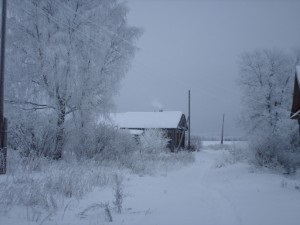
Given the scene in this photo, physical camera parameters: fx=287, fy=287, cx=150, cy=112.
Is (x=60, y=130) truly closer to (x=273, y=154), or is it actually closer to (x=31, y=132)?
(x=31, y=132)

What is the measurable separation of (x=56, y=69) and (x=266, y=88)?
740 inches

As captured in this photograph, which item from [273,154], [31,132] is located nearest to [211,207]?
[31,132]

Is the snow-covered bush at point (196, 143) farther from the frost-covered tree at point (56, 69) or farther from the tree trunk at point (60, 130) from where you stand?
the tree trunk at point (60, 130)

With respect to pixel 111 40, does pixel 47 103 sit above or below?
below

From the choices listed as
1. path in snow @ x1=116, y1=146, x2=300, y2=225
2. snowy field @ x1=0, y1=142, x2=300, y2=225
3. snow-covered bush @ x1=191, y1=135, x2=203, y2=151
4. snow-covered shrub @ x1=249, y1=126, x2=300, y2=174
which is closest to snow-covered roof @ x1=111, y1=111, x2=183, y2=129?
snow-covered bush @ x1=191, y1=135, x2=203, y2=151

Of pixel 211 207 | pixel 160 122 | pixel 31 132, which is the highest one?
pixel 31 132

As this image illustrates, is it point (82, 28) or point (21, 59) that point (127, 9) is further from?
point (21, 59)

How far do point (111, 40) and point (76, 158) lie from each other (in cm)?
623

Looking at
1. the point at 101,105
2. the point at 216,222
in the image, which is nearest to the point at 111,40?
the point at 101,105

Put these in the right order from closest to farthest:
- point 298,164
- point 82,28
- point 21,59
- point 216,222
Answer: point 216,222
point 21,59
point 82,28
point 298,164

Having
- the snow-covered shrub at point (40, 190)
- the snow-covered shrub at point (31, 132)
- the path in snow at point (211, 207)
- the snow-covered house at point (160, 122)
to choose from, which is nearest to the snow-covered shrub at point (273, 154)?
the path in snow at point (211, 207)

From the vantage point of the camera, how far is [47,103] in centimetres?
1304

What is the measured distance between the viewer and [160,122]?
1545 inches

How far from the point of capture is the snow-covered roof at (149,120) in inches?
1521
